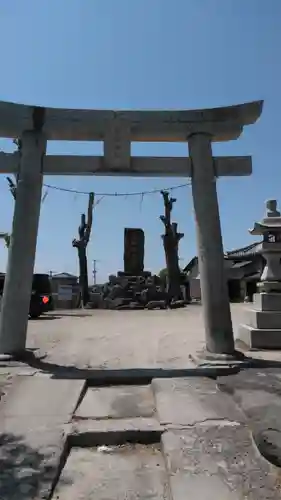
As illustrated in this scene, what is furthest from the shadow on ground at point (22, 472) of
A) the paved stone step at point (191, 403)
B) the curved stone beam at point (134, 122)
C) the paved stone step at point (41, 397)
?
the curved stone beam at point (134, 122)

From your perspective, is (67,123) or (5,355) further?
(67,123)

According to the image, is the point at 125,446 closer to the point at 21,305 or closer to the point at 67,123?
the point at 21,305

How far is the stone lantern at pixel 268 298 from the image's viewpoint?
7438mm

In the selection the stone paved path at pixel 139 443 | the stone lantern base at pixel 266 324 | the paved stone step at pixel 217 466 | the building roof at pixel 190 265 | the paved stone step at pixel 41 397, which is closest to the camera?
the paved stone step at pixel 217 466

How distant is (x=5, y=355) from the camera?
6.28 metres

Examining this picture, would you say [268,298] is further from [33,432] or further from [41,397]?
[33,432]

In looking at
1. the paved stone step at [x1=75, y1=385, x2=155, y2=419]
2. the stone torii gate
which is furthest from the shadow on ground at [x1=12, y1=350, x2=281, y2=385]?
→ the stone torii gate

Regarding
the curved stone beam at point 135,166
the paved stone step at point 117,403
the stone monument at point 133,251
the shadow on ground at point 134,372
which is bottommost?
the paved stone step at point 117,403

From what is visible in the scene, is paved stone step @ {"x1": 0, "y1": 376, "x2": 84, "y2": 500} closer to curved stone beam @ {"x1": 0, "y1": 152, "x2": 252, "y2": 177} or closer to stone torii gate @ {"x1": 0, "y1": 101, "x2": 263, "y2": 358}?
stone torii gate @ {"x1": 0, "y1": 101, "x2": 263, "y2": 358}

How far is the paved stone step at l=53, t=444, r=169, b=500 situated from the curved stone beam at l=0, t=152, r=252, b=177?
15.8 ft

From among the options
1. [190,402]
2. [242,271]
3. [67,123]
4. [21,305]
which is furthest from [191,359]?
[242,271]

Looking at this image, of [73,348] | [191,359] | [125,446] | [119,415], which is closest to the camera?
[125,446]

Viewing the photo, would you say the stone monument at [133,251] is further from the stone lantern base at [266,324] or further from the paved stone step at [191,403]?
the paved stone step at [191,403]

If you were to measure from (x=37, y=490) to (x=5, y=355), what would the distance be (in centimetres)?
381
